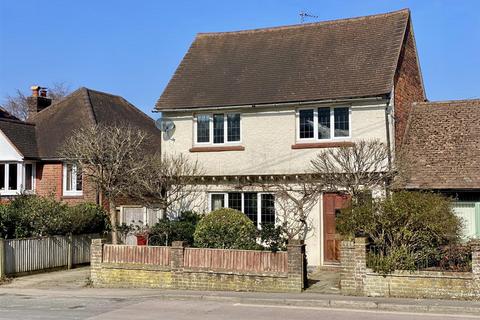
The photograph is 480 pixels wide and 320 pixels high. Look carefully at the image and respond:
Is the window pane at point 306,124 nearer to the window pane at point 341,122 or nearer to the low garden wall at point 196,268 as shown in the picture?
the window pane at point 341,122

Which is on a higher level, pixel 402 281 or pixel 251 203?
pixel 251 203

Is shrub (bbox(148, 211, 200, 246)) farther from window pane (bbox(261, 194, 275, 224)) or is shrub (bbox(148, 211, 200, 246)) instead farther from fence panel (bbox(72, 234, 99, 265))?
fence panel (bbox(72, 234, 99, 265))

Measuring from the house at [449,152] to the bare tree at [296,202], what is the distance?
330 centimetres

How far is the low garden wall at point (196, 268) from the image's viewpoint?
15.2 metres

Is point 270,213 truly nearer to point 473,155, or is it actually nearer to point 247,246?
point 247,246

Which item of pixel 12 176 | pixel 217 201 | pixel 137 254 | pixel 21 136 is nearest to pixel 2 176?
pixel 12 176

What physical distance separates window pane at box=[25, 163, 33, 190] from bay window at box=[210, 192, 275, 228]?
10.4 m

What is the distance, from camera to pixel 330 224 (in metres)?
20.0

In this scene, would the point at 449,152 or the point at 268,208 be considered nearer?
the point at 449,152

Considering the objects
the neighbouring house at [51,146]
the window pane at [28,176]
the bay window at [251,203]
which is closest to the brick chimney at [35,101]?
the neighbouring house at [51,146]

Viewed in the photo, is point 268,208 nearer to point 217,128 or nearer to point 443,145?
point 217,128

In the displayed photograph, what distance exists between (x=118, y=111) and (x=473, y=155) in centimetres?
1892

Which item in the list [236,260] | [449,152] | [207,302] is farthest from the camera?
[449,152]

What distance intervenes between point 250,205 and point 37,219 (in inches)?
300
